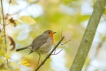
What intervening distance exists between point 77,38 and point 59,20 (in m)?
0.66

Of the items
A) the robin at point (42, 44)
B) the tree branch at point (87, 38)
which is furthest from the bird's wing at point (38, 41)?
the tree branch at point (87, 38)

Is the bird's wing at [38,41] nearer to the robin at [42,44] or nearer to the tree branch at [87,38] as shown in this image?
the robin at [42,44]

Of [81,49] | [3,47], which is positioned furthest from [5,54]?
[81,49]

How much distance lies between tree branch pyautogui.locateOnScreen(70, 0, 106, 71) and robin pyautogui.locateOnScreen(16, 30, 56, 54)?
3.17 feet

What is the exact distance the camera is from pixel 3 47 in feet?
8.43

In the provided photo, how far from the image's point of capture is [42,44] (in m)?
4.29

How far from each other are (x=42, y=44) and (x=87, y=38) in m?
1.33

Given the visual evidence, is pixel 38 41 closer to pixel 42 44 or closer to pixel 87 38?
pixel 42 44

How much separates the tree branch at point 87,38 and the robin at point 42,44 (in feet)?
3.17

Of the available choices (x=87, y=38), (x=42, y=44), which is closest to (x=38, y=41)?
(x=42, y=44)

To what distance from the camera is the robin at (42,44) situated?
398 cm

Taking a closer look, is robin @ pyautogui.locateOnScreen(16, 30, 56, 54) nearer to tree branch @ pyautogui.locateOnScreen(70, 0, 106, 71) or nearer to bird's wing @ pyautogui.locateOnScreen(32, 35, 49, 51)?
bird's wing @ pyautogui.locateOnScreen(32, 35, 49, 51)

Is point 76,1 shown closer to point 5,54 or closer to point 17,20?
point 17,20

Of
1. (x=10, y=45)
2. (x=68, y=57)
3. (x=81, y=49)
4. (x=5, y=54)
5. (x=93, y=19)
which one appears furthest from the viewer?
(x=68, y=57)
